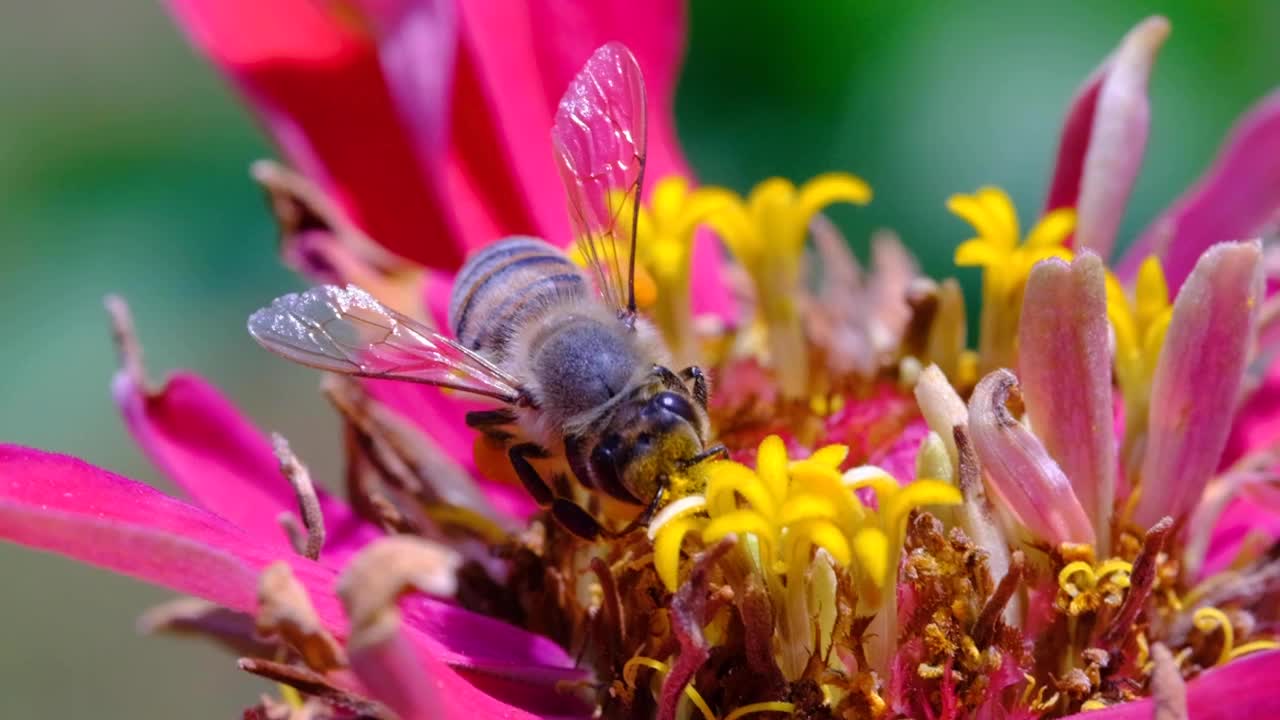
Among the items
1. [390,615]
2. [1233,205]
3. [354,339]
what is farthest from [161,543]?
[1233,205]

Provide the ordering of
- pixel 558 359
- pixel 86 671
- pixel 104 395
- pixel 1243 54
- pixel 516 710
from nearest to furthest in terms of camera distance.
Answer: pixel 516 710
pixel 558 359
pixel 1243 54
pixel 104 395
pixel 86 671

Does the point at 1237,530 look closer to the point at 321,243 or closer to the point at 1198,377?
the point at 1198,377

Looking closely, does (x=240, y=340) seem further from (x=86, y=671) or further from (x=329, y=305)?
(x=329, y=305)

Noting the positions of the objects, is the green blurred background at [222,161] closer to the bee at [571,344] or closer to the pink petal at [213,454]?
the pink petal at [213,454]

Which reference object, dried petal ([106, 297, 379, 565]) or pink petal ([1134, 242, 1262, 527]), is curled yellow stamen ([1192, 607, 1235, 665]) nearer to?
pink petal ([1134, 242, 1262, 527])

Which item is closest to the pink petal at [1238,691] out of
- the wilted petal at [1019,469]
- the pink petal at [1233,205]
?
the wilted petal at [1019,469]

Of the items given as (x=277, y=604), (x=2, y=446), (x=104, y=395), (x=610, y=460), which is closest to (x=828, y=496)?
(x=610, y=460)
